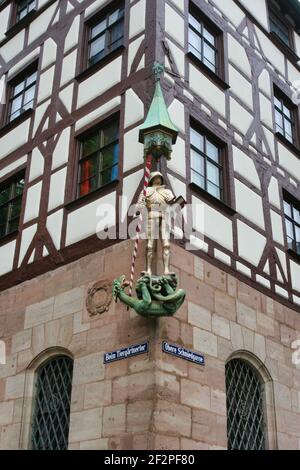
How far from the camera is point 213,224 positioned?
34.6 ft

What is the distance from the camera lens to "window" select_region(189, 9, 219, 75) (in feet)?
40.0

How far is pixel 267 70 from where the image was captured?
1416cm

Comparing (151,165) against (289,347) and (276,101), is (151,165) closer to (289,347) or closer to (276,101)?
(289,347)

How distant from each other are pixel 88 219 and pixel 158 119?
6.77 ft

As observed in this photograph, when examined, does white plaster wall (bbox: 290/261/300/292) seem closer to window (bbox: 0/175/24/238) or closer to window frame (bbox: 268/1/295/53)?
window (bbox: 0/175/24/238)

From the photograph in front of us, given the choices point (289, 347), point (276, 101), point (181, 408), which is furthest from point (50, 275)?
point (276, 101)

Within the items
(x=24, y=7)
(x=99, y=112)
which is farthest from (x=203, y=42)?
(x=24, y=7)

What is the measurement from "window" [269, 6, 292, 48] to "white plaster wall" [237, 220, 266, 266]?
597 cm

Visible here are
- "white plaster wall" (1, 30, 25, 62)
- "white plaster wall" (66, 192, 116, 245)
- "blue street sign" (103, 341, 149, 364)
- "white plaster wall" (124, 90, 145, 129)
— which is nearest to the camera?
"blue street sign" (103, 341, 149, 364)

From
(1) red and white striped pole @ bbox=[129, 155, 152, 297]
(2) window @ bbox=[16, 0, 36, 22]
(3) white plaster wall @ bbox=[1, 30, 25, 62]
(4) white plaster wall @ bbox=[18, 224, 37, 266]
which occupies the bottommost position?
(1) red and white striped pole @ bbox=[129, 155, 152, 297]

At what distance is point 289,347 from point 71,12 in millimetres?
7890

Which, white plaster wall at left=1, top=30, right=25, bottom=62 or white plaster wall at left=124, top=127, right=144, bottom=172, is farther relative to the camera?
white plaster wall at left=1, top=30, right=25, bottom=62

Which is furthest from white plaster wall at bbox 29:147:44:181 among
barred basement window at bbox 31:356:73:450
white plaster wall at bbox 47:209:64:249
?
barred basement window at bbox 31:356:73:450

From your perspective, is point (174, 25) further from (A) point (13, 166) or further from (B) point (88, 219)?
(A) point (13, 166)
